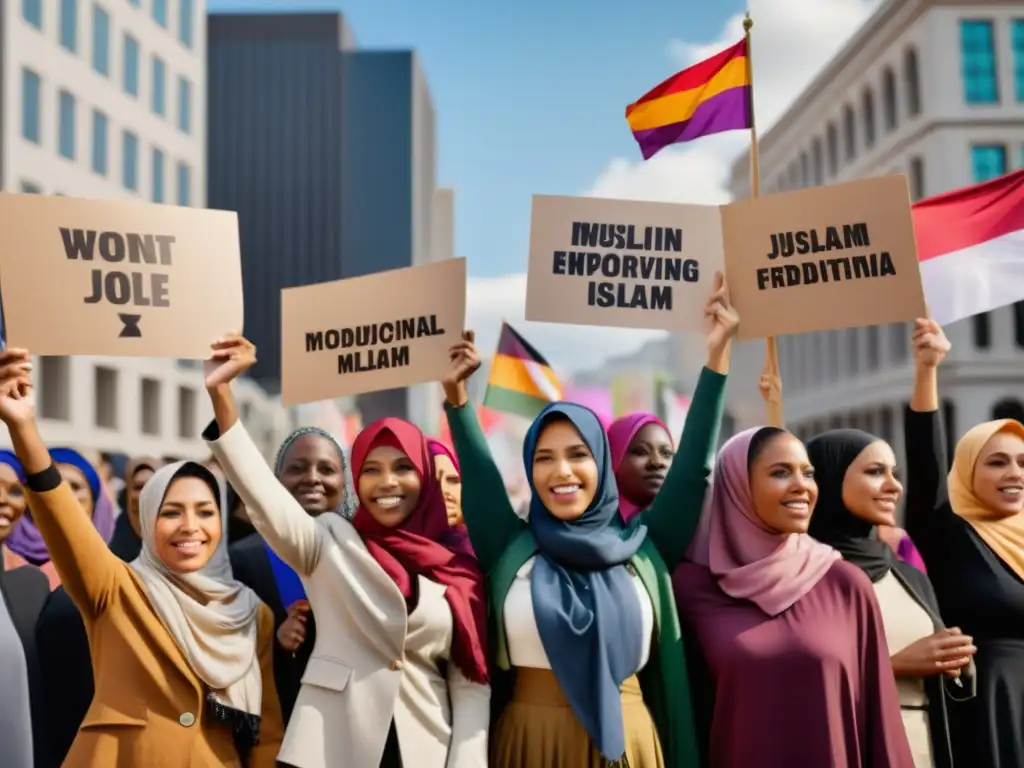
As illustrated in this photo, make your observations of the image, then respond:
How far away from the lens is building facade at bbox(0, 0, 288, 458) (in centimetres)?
2791

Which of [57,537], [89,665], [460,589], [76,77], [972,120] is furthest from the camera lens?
[972,120]

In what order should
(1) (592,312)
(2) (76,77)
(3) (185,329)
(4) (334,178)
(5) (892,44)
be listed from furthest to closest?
1. (4) (334,178)
2. (5) (892,44)
3. (2) (76,77)
4. (1) (592,312)
5. (3) (185,329)

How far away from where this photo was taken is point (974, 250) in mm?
5902

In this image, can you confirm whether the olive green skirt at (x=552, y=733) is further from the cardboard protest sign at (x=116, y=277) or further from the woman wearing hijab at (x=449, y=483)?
the cardboard protest sign at (x=116, y=277)

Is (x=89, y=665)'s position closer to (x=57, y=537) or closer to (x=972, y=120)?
(x=57, y=537)

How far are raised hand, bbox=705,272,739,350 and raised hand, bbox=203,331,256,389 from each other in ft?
5.62

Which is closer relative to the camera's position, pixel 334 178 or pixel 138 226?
pixel 138 226

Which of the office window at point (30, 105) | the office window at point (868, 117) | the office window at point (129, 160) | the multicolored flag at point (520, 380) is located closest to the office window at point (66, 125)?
the office window at point (30, 105)

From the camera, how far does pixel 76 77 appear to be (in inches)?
1192

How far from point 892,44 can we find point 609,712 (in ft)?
150

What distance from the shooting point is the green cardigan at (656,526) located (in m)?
4.02

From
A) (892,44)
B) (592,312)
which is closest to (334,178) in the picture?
(892,44)

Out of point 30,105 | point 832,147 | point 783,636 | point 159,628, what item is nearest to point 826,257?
point 783,636

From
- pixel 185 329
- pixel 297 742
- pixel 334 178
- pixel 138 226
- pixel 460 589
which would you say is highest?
pixel 334 178
